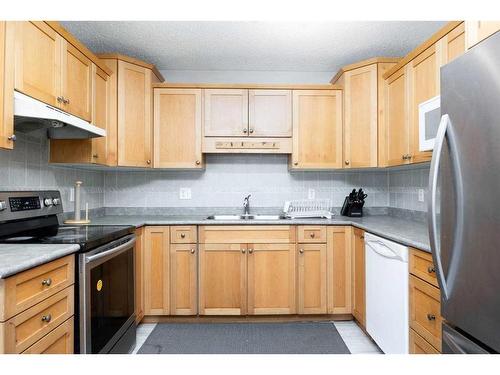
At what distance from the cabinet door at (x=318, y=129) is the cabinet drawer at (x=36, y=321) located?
205 cm

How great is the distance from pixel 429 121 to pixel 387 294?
108 centimetres

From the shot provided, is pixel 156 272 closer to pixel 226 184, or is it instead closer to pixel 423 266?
pixel 226 184

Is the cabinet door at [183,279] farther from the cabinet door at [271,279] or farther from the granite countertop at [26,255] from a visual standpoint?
the granite countertop at [26,255]

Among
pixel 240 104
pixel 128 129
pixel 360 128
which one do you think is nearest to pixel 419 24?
pixel 360 128

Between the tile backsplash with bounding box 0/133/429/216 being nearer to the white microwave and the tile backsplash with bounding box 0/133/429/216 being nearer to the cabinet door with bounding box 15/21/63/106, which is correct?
the white microwave

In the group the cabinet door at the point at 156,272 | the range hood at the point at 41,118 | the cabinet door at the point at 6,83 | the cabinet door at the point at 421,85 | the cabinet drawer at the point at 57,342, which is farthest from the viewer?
the cabinet door at the point at 156,272

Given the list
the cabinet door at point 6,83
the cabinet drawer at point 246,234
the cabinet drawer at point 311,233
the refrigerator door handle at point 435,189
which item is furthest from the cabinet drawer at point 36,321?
the cabinet drawer at point 311,233

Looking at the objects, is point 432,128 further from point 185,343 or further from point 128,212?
point 128,212

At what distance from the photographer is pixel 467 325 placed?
1.05 m

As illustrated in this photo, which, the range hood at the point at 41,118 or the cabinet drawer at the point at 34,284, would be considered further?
the range hood at the point at 41,118

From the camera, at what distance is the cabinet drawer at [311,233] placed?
2.53 metres

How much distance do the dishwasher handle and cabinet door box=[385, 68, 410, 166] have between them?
691mm

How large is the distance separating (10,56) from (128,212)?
185 cm

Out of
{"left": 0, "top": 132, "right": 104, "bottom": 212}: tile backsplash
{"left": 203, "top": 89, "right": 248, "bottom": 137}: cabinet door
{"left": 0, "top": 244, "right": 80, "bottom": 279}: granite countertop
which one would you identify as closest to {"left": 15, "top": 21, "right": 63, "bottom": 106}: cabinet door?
{"left": 0, "top": 132, "right": 104, "bottom": 212}: tile backsplash
